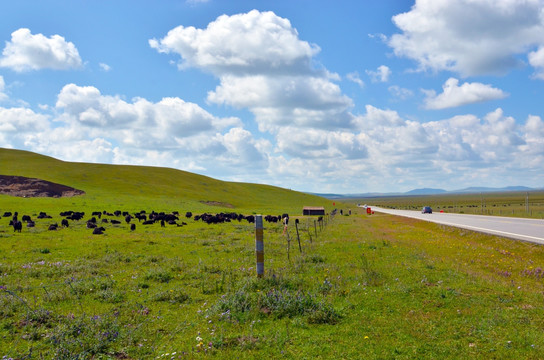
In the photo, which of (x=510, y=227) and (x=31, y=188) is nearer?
(x=510, y=227)

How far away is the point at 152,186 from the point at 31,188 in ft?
120

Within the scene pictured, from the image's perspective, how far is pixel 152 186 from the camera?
12331 cm

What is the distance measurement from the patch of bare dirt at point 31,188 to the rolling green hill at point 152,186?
15.9 ft

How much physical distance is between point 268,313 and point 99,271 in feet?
31.1

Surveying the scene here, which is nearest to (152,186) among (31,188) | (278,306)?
(31,188)

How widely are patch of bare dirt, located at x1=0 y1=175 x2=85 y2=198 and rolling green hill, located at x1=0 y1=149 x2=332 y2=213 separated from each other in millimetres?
4854

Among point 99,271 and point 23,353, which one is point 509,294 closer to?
point 23,353

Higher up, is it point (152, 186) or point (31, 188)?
point (152, 186)

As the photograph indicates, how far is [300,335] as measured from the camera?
7.84 meters

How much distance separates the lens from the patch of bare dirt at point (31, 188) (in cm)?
9062

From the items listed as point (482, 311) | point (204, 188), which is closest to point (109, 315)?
point (482, 311)

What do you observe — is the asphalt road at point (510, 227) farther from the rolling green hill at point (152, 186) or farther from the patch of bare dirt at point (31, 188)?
the patch of bare dirt at point (31, 188)

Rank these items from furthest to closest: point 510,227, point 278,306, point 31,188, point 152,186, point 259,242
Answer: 1. point 152,186
2. point 31,188
3. point 510,227
4. point 259,242
5. point 278,306

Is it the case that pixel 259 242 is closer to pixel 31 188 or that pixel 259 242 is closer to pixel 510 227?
pixel 510 227
